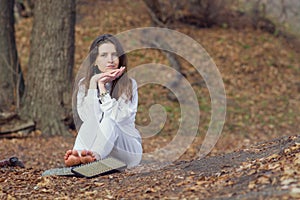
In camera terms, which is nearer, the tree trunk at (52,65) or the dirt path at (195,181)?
the dirt path at (195,181)

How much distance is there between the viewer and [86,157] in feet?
16.3

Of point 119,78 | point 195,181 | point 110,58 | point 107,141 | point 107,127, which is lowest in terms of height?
point 195,181

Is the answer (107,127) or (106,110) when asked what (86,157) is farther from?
(106,110)

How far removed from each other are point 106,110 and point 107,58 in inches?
21.0

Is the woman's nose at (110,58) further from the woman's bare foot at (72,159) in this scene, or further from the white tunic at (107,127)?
the woman's bare foot at (72,159)

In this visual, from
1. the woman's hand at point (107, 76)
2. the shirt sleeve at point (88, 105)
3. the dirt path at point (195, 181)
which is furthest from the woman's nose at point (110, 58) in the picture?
the dirt path at point (195, 181)

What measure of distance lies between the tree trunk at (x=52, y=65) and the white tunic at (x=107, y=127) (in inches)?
121

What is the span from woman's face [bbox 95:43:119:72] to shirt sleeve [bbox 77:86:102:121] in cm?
26

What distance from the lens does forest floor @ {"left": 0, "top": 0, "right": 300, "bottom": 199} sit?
3908 millimetres

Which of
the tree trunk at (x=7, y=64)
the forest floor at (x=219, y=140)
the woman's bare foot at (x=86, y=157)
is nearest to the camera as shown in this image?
the forest floor at (x=219, y=140)

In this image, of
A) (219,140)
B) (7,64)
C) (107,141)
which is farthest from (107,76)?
(219,140)

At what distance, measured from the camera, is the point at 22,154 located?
24.9 feet

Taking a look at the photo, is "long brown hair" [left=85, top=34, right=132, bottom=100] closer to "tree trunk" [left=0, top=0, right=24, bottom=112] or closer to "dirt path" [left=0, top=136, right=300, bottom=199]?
"dirt path" [left=0, top=136, right=300, bottom=199]

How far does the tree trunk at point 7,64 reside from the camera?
8.90 meters
